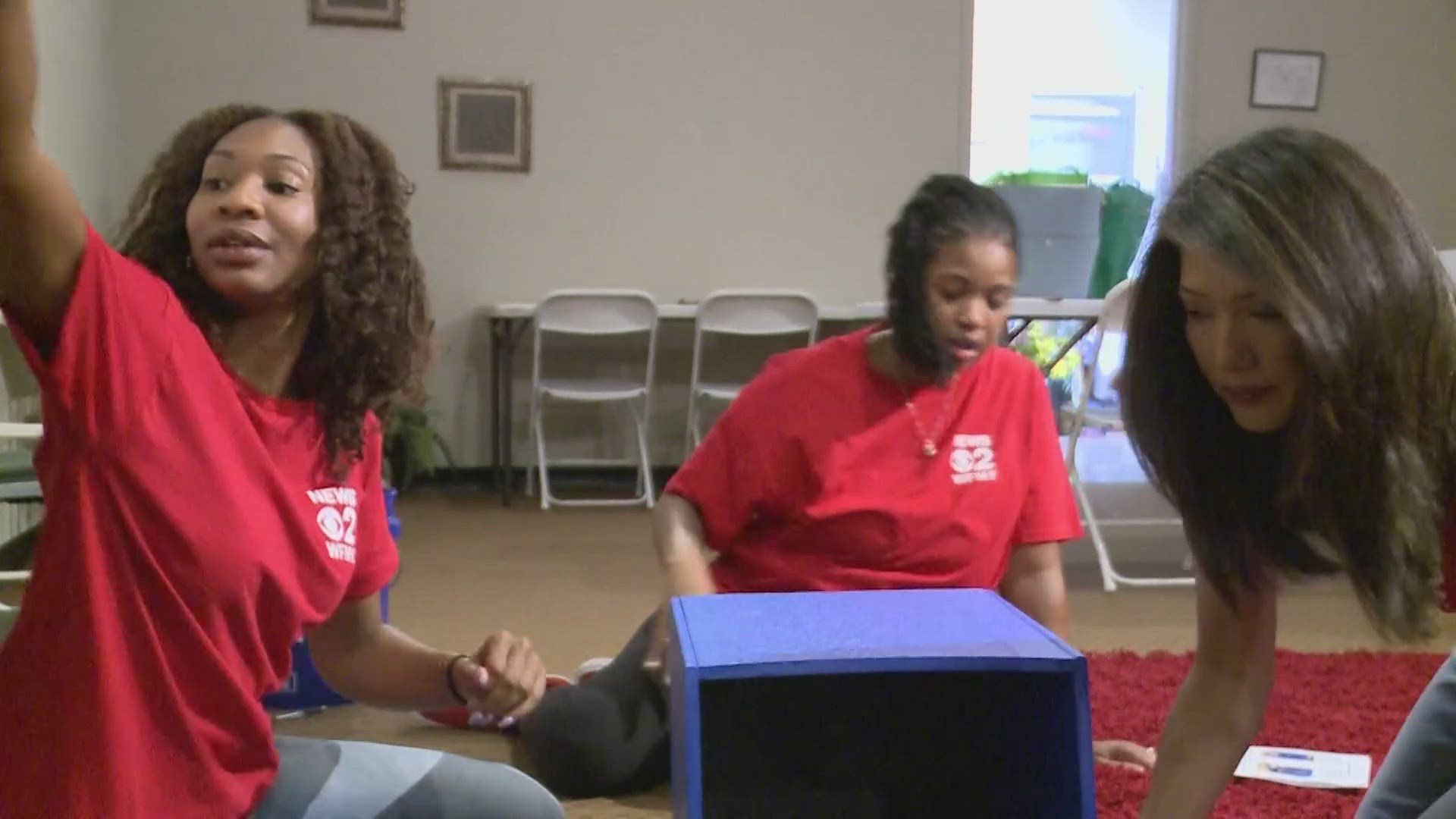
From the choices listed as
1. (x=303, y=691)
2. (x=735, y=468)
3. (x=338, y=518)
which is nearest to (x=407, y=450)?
(x=303, y=691)

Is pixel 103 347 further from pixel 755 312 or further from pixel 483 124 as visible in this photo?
pixel 483 124

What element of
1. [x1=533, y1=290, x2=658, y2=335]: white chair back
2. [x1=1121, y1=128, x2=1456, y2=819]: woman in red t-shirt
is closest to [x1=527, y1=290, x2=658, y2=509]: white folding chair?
[x1=533, y1=290, x2=658, y2=335]: white chair back

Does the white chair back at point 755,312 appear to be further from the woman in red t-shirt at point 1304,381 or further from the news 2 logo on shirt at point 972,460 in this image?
the woman in red t-shirt at point 1304,381

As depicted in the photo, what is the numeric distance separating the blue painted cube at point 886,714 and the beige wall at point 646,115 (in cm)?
381

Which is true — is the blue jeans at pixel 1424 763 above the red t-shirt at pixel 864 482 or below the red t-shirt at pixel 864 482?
below

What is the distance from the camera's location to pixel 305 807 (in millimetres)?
990

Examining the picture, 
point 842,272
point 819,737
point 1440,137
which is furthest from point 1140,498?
point 819,737

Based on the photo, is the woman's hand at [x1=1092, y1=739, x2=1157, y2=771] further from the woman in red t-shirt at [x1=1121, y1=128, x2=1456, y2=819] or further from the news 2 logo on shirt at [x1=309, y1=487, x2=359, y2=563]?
the news 2 logo on shirt at [x1=309, y1=487, x2=359, y2=563]

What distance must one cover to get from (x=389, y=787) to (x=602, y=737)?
787 millimetres

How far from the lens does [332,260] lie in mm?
1053

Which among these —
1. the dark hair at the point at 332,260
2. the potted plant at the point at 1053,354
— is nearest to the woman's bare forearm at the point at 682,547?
the dark hair at the point at 332,260

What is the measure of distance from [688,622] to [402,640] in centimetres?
29

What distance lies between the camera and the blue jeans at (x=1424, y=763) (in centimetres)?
113

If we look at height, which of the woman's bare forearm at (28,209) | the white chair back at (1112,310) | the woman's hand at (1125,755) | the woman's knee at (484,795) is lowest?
the woman's hand at (1125,755)
